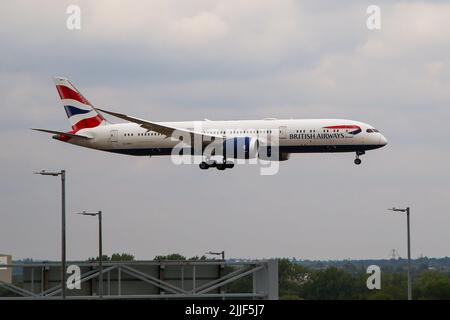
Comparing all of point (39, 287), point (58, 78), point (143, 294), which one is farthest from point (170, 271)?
point (58, 78)

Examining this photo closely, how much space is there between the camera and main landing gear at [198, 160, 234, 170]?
102 metres

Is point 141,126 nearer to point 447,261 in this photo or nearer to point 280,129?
point 280,129

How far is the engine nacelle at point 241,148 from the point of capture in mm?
96188

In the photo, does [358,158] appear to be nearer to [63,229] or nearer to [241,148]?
[241,148]

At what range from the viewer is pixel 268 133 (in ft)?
328

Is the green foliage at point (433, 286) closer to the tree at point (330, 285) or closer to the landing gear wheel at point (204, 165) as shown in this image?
the tree at point (330, 285)

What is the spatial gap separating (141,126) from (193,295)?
48.9 meters

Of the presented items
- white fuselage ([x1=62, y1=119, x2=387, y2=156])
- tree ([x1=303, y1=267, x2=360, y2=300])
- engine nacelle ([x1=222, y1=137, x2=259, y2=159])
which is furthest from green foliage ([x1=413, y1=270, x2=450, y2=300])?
engine nacelle ([x1=222, y1=137, x2=259, y2=159])

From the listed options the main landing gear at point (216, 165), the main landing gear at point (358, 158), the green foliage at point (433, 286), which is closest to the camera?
the green foliage at point (433, 286)

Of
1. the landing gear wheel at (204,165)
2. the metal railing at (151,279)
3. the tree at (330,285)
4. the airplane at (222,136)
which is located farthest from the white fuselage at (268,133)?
the metal railing at (151,279)

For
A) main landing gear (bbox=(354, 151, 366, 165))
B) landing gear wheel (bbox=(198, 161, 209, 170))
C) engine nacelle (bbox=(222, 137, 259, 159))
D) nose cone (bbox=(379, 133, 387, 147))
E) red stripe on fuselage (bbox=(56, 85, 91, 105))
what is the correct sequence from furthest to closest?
red stripe on fuselage (bbox=(56, 85, 91, 105)), landing gear wheel (bbox=(198, 161, 209, 170)), main landing gear (bbox=(354, 151, 366, 165)), nose cone (bbox=(379, 133, 387, 147)), engine nacelle (bbox=(222, 137, 259, 159))

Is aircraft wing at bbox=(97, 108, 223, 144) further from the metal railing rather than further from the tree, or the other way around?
the metal railing

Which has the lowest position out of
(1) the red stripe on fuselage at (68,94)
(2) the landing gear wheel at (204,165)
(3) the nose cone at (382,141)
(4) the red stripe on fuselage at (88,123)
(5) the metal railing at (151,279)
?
(5) the metal railing at (151,279)

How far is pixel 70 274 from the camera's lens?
61500 mm
